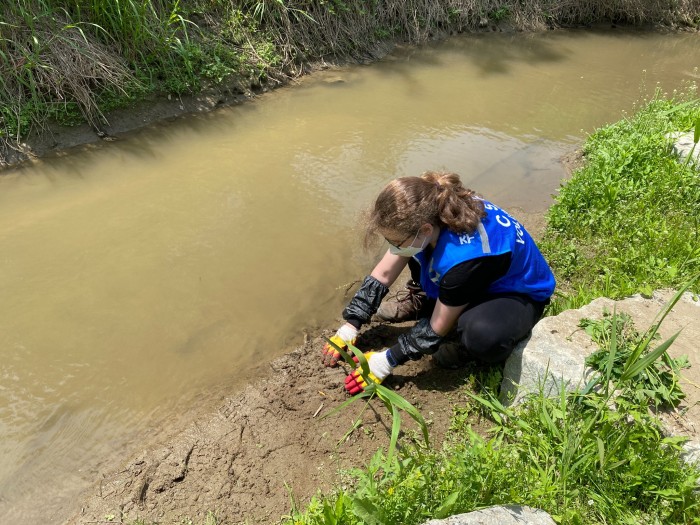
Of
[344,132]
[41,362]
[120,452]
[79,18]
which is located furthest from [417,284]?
[79,18]

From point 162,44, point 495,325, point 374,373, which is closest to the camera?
point 495,325

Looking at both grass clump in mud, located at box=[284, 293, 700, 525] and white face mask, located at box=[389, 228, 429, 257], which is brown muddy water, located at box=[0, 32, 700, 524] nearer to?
white face mask, located at box=[389, 228, 429, 257]

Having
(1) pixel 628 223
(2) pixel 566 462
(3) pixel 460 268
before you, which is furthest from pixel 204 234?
(1) pixel 628 223

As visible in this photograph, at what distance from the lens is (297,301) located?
10.5ft

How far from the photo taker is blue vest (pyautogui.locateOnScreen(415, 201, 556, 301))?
86.3 inches

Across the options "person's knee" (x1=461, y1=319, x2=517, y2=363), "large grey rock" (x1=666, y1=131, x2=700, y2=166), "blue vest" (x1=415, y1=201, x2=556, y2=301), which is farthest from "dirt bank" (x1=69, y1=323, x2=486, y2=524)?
"large grey rock" (x1=666, y1=131, x2=700, y2=166)

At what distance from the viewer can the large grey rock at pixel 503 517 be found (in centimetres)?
165

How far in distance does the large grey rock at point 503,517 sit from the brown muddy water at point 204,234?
1.21 metres

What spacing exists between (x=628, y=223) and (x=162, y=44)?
4300mm

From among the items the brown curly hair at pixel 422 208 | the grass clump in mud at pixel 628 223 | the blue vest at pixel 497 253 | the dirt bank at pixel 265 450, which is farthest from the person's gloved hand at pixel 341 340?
Answer: the grass clump in mud at pixel 628 223

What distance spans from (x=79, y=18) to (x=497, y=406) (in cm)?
472

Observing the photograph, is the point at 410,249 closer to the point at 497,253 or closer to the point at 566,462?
the point at 497,253

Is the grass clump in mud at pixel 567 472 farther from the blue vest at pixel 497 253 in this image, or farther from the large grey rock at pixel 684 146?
the large grey rock at pixel 684 146

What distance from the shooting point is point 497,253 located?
2223mm
